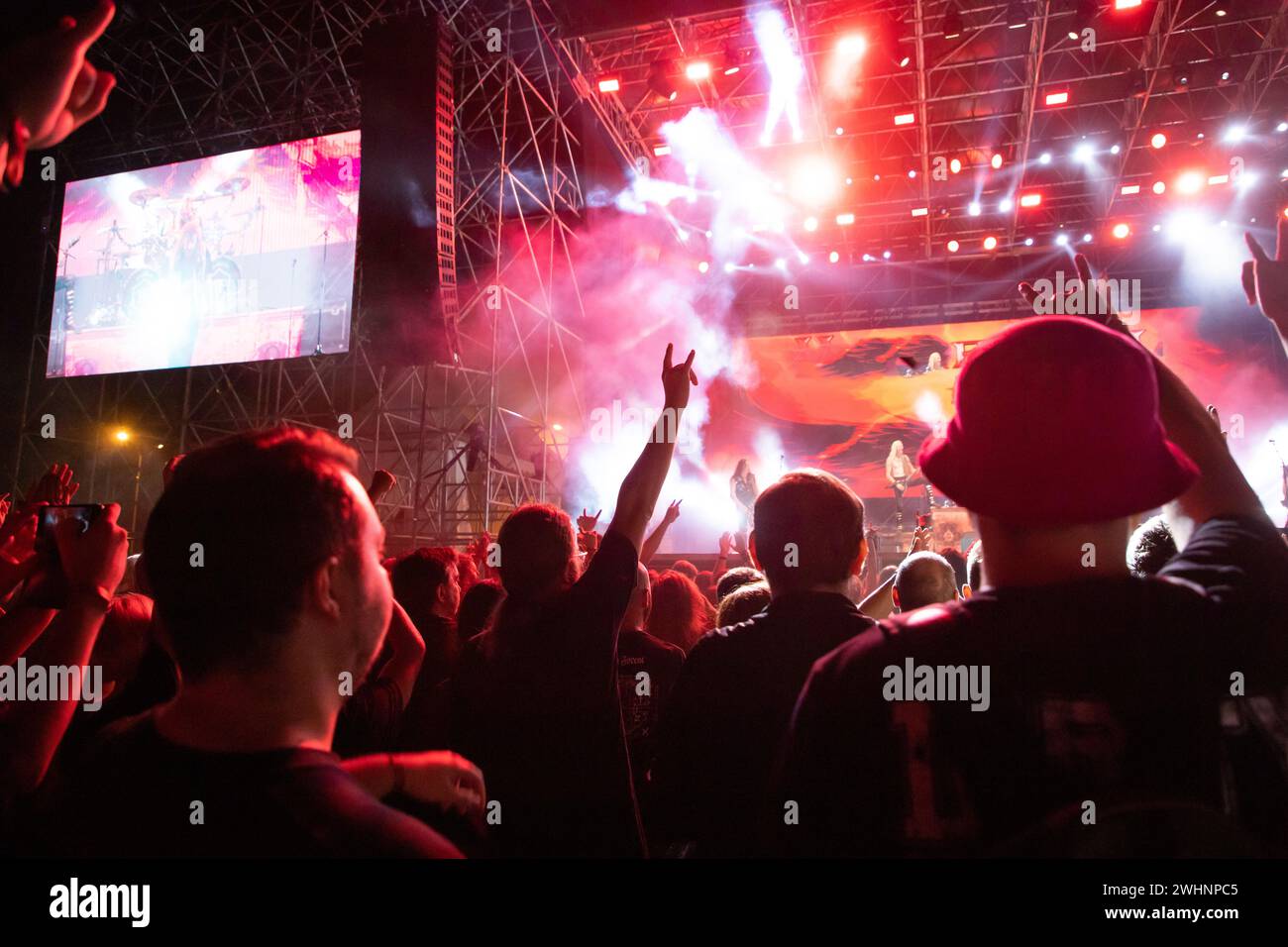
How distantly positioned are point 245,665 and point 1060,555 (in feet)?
3.70

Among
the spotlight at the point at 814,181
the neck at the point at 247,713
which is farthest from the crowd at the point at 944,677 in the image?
the spotlight at the point at 814,181

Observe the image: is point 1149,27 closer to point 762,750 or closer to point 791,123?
point 791,123

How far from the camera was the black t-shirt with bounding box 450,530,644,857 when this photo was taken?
75.4 inches

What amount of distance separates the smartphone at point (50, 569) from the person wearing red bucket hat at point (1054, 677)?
1.42 meters

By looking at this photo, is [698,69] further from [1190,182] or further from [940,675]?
[940,675]

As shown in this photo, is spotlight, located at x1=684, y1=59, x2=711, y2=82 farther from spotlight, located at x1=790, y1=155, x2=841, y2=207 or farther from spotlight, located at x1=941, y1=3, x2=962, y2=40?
spotlight, located at x1=790, y1=155, x2=841, y2=207

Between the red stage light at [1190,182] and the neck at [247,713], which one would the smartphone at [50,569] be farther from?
the red stage light at [1190,182]

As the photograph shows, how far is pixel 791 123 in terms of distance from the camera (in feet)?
41.9

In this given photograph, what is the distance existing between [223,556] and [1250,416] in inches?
660

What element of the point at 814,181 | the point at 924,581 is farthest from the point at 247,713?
the point at 814,181

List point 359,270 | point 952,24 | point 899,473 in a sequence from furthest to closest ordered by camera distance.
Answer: point 899,473 < point 359,270 < point 952,24

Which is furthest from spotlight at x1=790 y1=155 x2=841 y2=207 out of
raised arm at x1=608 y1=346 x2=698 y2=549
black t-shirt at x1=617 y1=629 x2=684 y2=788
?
raised arm at x1=608 y1=346 x2=698 y2=549

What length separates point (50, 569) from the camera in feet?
5.08

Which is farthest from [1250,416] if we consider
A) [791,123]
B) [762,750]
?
[762,750]
